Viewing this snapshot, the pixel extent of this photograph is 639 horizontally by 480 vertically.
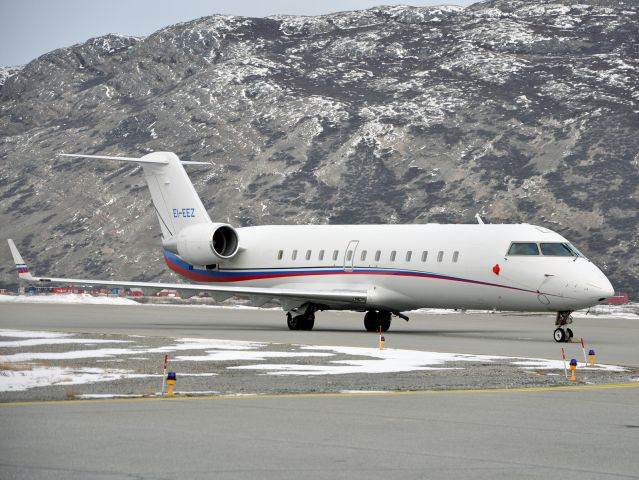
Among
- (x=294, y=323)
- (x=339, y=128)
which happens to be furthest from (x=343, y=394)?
(x=339, y=128)

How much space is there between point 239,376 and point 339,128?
10810 centimetres

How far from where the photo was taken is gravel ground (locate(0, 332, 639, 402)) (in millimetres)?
16188

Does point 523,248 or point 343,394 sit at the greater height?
point 523,248

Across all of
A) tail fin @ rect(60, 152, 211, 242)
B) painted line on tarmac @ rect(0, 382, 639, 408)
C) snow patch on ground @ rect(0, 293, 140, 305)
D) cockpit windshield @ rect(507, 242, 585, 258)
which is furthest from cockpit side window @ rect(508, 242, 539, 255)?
snow patch on ground @ rect(0, 293, 140, 305)

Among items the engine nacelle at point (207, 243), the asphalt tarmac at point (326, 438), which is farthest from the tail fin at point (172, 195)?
the asphalt tarmac at point (326, 438)

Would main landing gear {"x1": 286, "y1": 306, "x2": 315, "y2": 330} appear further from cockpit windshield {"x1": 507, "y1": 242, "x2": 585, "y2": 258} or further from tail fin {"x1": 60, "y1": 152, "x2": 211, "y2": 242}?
cockpit windshield {"x1": 507, "y1": 242, "x2": 585, "y2": 258}

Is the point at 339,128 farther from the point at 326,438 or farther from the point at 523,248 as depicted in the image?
the point at 326,438

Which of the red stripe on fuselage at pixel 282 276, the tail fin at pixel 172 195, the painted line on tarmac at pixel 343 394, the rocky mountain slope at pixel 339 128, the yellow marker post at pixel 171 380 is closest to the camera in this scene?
the painted line on tarmac at pixel 343 394

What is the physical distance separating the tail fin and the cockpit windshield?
13.0m

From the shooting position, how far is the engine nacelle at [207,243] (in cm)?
3922

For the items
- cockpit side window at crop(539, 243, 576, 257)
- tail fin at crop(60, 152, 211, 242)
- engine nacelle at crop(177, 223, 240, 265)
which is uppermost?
tail fin at crop(60, 152, 211, 242)

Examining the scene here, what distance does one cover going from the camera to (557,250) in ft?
105

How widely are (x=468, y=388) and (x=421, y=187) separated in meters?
98.1

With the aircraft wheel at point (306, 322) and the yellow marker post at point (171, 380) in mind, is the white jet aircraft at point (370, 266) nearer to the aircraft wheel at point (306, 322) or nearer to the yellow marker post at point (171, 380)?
the aircraft wheel at point (306, 322)
